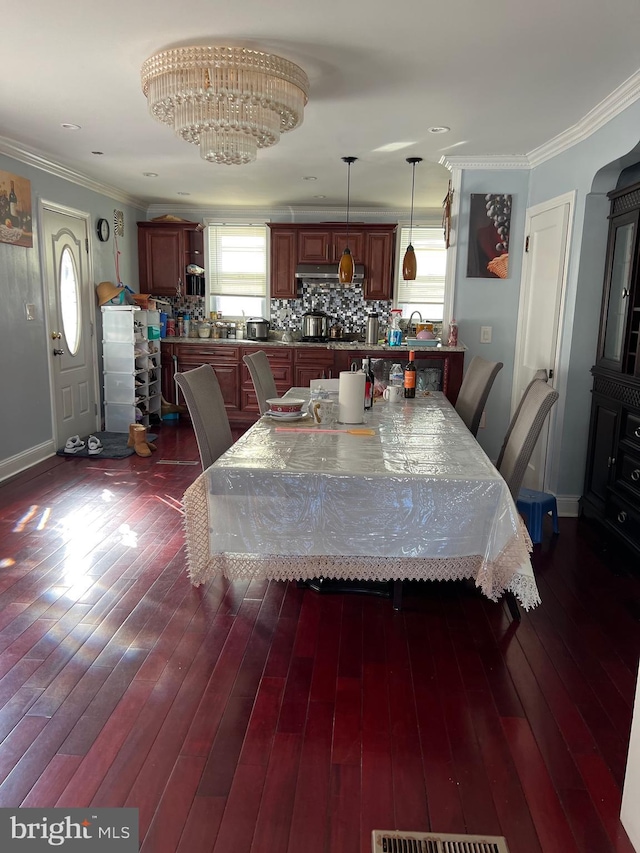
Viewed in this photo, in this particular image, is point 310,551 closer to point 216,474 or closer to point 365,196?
point 216,474

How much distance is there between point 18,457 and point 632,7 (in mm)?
4657

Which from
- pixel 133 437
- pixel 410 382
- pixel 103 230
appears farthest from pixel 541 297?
pixel 103 230

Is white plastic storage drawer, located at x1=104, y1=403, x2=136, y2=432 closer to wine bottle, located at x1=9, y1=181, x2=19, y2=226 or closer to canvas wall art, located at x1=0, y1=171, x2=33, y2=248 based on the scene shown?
canvas wall art, located at x1=0, y1=171, x2=33, y2=248

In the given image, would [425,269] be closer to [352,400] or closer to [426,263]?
[426,263]

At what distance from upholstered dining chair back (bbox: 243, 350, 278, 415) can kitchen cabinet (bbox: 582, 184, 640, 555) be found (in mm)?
2035

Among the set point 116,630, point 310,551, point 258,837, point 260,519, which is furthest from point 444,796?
point 116,630

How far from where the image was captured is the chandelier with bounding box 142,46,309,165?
260 centimetres

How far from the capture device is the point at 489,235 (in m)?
4.60

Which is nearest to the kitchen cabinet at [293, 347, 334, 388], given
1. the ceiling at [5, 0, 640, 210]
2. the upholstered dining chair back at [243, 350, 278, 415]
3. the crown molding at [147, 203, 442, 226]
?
the crown molding at [147, 203, 442, 226]

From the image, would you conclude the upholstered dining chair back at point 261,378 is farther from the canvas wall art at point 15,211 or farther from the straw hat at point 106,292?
the straw hat at point 106,292

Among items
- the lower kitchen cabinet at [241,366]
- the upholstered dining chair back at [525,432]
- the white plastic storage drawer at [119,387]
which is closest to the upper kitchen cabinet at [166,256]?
the lower kitchen cabinet at [241,366]

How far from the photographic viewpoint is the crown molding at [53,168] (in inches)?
171

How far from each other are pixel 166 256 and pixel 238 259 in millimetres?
856

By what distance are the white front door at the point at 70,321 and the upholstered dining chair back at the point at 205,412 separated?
2.92 metres
